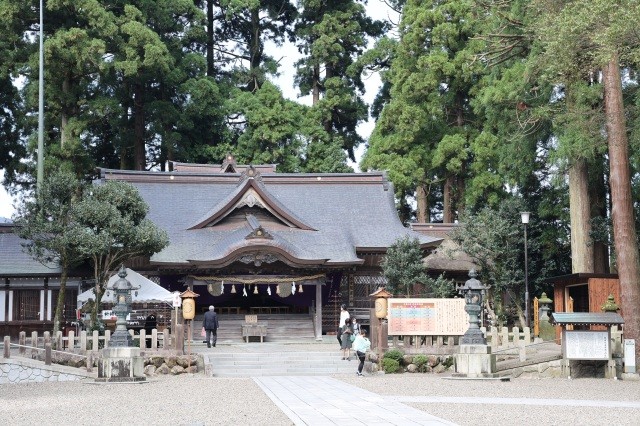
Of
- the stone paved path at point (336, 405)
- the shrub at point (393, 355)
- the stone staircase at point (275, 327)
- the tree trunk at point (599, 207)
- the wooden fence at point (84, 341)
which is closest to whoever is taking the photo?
the stone paved path at point (336, 405)

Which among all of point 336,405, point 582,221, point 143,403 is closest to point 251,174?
point 582,221

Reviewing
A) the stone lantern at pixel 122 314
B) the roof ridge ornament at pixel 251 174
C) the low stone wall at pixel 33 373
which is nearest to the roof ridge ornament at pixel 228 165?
the roof ridge ornament at pixel 251 174

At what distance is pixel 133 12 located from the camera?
4200 cm

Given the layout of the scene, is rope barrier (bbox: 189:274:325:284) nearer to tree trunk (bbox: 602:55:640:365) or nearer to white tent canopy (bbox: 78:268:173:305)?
white tent canopy (bbox: 78:268:173:305)

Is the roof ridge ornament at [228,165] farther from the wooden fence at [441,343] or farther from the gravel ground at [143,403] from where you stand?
the gravel ground at [143,403]

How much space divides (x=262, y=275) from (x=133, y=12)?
1578 cm

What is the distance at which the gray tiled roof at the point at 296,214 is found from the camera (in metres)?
32.2

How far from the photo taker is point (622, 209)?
76.3 ft

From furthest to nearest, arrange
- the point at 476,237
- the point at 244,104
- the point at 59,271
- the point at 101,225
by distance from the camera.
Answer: the point at 244,104
the point at 476,237
the point at 59,271
the point at 101,225

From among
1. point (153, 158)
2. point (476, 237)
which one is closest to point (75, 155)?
point (153, 158)

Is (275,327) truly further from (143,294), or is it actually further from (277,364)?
(277,364)

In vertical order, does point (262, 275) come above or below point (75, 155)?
below

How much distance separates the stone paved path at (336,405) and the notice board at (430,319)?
4423 mm

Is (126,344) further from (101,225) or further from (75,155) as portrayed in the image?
(75,155)
